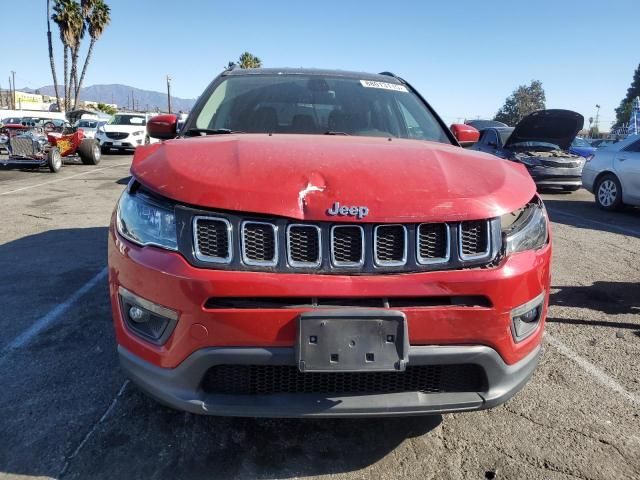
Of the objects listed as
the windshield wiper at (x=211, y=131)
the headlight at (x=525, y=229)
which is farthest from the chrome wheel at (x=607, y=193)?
the windshield wiper at (x=211, y=131)

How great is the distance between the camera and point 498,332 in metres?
1.88

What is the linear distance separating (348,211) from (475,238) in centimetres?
50

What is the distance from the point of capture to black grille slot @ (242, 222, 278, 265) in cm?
181

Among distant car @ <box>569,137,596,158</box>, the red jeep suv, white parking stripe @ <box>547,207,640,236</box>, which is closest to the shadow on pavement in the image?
the red jeep suv

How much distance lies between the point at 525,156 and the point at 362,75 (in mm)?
8518

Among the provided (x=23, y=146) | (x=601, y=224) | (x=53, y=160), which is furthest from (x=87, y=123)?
(x=601, y=224)

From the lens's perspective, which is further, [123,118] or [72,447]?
[123,118]

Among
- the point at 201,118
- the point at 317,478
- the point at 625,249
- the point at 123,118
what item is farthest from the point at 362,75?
the point at 123,118

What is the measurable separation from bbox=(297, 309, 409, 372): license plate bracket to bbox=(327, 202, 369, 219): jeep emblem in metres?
0.34

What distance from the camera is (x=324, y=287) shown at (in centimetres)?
176

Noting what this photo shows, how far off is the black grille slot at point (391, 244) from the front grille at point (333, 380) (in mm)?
410

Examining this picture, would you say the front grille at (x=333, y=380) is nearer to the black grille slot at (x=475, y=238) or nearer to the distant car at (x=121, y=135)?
the black grille slot at (x=475, y=238)

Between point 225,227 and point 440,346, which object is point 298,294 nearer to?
point 225,227

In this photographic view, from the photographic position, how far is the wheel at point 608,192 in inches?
357
